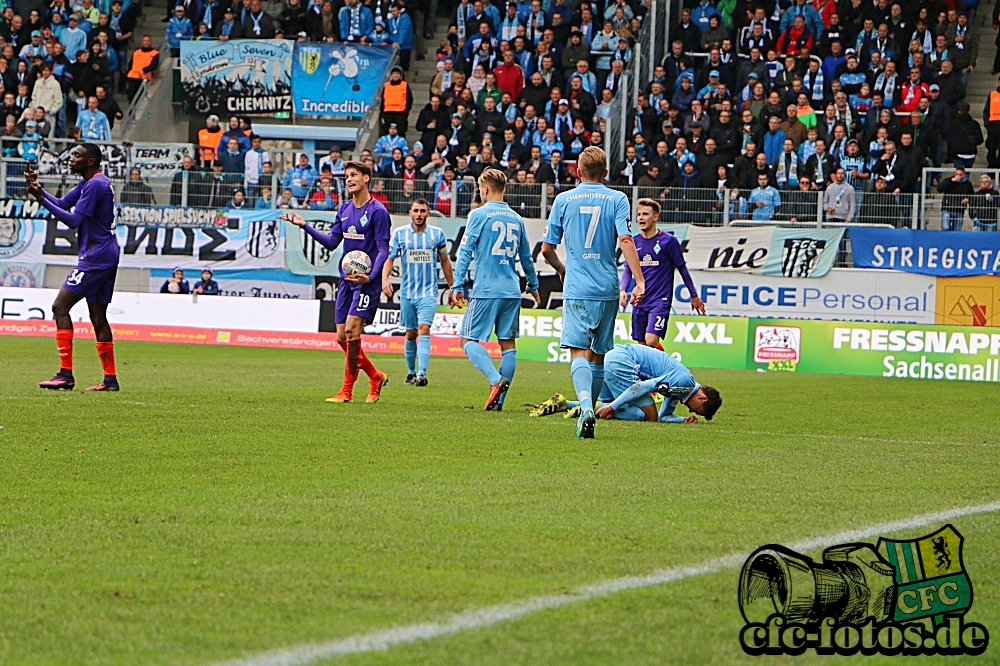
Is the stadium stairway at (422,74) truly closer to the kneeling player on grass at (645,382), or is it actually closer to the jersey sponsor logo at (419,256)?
the jersey sponsor logo at (419,256)

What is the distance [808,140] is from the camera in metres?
28.0

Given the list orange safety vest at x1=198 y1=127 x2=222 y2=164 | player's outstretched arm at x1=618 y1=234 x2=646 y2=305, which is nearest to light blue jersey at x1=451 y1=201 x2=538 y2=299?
player's outstretched arm at x1=618 y1=234 x2=646 y2=305

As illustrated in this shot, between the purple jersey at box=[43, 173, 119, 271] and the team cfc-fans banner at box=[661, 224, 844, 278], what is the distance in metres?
15.4

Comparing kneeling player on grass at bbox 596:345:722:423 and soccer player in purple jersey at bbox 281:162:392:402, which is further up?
soccer player in purple jersey at bbox 281:162:392:402

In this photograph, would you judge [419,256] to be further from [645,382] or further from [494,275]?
[645,382]

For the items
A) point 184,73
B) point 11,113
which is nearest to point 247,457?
point 11,113

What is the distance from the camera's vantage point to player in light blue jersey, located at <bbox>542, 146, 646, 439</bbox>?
11047 millimetres

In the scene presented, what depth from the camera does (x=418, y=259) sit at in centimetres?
1777

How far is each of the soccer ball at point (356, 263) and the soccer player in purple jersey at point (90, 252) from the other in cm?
220

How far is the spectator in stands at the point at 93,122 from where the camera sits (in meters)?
32.0

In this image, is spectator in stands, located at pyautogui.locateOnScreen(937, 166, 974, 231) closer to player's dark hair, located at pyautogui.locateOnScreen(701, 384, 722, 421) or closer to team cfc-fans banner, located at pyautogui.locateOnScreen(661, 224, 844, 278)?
team cfc-fans banner, located at pyautogui.locateOnScreen(661, 224, 844, 278)

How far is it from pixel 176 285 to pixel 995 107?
16981 mm

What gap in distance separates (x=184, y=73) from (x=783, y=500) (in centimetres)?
3025

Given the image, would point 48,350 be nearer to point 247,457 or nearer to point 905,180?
point 247,457
